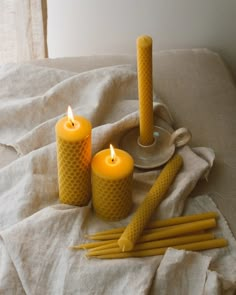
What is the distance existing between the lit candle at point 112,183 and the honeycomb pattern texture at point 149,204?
28 mm

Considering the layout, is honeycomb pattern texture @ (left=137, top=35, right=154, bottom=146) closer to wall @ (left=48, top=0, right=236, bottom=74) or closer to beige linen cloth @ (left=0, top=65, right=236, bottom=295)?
beige linen cloth @ (left=0, top=65, right=236, bottom=295)

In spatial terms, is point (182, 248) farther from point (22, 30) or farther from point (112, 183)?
point (22, 30)

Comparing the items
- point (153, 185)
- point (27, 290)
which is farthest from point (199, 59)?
point (27, 290)

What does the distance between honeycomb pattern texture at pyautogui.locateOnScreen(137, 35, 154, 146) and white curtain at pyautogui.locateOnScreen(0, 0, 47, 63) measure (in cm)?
43

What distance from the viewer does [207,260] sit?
0.79 metres

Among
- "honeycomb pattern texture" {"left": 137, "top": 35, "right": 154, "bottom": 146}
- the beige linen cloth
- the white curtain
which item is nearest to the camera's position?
the beige linen cloth

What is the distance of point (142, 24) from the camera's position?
1.36m

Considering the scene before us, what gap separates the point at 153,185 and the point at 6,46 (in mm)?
589

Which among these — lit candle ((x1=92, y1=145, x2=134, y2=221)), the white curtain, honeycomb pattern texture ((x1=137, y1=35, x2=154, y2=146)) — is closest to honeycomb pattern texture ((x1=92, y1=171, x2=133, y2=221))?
lit candle ((x1=92, y1=145, x2=134, y2=221))

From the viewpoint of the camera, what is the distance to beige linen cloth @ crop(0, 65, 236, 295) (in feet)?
2.54

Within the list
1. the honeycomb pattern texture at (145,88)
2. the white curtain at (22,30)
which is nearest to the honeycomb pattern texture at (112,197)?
the honeycomb pattern texture at (145,88)

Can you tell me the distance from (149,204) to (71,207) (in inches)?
4.3

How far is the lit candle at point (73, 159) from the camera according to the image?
818 millimetres

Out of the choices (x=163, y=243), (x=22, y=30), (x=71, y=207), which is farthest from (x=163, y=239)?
(x=22, y=30)
